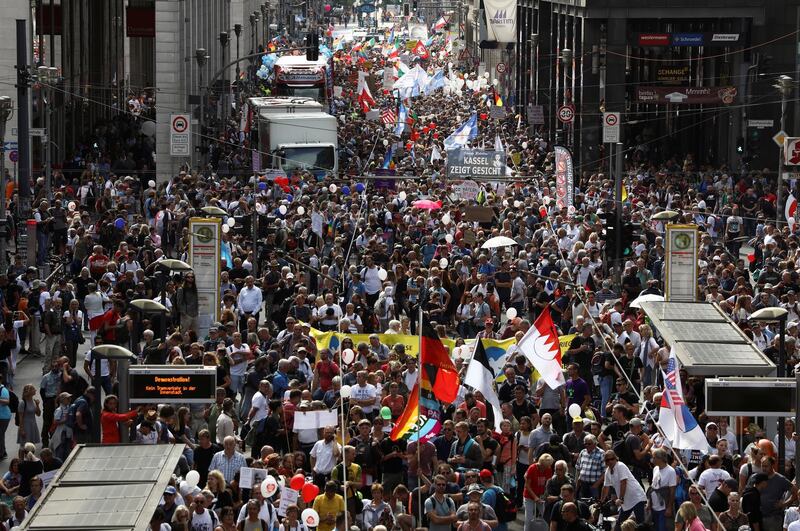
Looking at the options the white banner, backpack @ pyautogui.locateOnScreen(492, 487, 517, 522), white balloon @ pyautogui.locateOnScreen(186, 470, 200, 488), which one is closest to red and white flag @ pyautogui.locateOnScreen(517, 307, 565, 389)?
backpack @ pyautogui.locateOnScreen(492, 487, 517, 522)

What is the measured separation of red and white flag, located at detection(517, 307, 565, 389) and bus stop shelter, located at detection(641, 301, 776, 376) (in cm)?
124

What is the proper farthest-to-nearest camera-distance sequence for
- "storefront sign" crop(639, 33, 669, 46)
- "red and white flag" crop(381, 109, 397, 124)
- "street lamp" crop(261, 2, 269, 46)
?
"street lamp" crop(261, 2, 269, 46) → "red and white flag" crop(381, 109, 397, 124) → "storefront sign" crop(639, 33, 669, 46)

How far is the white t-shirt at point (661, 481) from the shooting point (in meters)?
17.5

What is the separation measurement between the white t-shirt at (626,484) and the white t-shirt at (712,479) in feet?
2.02

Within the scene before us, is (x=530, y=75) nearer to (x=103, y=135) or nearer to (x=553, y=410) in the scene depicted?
(x=103, y=135)

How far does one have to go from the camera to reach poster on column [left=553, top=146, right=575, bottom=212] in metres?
39.1

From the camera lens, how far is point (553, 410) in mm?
20953

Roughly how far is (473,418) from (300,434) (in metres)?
1.96

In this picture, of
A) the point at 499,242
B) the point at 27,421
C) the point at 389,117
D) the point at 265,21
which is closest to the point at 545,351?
the point at 27,421

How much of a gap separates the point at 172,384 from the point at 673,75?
4509cm

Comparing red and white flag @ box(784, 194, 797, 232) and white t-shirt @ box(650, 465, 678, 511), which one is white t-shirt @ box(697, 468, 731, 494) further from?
red and white flag @ box(784, 194, 797, 232)

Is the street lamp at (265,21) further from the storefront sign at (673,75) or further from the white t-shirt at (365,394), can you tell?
the white t-shirt at (365,394)

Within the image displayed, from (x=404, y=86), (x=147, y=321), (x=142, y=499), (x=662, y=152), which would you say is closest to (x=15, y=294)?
(x=147, y=321)

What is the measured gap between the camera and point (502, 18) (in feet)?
278
